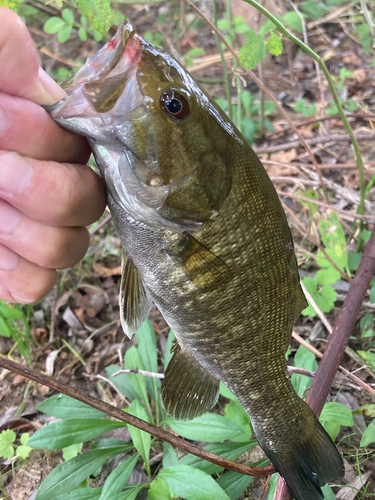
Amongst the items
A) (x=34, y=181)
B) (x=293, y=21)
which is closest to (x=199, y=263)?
(x=34, y=181)

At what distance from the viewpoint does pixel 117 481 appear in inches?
64.4

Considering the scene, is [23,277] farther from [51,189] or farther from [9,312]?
[9,312]

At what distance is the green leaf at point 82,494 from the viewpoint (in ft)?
5.29

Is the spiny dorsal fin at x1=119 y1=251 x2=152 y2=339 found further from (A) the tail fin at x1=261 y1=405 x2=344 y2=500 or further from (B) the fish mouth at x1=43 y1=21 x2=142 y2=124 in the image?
(A) the tail fin at x1=261 y1=405 x2=344 y2=500

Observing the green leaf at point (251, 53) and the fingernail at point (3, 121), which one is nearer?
the fingernail at point (3, 121)

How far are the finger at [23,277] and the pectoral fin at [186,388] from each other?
1.79 ft

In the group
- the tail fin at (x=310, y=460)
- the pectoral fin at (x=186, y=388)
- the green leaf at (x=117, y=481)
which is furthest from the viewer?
the green leaf at (x=117, y=481)

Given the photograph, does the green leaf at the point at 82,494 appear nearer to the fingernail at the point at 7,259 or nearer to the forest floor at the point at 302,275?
the forest floor at the point at 302,275

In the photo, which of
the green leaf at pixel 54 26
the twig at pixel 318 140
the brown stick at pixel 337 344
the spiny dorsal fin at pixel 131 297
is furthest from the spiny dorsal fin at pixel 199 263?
the twig at pixel 318 140

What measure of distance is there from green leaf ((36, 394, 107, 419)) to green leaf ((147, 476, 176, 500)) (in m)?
0.47

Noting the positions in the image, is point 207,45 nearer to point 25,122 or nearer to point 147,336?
point 147,336

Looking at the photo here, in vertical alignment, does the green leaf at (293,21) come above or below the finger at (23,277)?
above

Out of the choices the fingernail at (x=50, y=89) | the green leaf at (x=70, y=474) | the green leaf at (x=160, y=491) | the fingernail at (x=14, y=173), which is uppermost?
the fingernail at (x=50, y=89)

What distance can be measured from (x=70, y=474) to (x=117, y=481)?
21 cm
